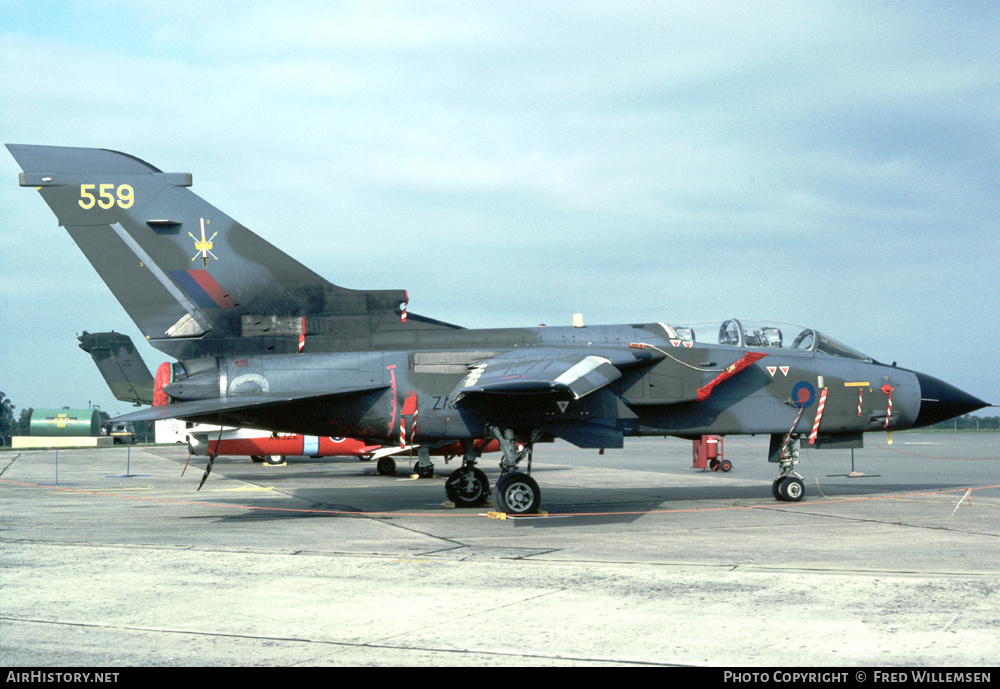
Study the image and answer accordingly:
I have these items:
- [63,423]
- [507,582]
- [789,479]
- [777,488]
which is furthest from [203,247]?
[63,423]

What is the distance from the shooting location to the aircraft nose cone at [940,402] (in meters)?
15.5

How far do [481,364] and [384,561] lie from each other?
517 cm

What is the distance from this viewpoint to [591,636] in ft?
19.6

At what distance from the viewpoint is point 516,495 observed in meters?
13.5

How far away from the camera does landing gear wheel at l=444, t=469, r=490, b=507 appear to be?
15.8 meters

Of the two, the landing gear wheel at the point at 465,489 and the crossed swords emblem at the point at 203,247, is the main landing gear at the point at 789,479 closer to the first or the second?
the landing gear wheel at the point at 465,489

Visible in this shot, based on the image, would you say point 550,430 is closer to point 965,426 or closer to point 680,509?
point 680,509

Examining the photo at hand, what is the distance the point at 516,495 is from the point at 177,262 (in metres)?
6.73

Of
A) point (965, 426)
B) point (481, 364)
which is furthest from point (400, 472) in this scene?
point (965, 426)

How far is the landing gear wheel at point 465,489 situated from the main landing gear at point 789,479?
5465mm

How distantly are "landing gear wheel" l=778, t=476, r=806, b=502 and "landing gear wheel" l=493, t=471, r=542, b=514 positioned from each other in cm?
482
